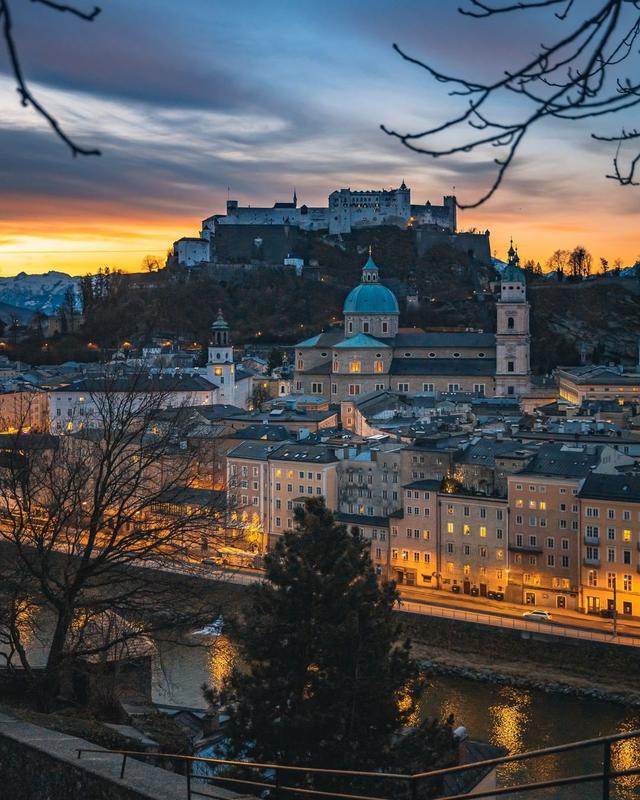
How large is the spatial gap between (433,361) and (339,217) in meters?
27.0

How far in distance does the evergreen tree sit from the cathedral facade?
24207 mm

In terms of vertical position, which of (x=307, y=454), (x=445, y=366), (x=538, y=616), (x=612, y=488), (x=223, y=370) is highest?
(x=445, y=366)

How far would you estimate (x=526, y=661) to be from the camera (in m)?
14.8

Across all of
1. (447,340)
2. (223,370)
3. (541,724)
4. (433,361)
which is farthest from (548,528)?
(223,370)

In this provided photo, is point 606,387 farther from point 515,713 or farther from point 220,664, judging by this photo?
point 220,664

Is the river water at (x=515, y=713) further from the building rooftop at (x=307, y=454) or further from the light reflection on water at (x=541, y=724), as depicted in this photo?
the building rooftop at (x=307, y=454)

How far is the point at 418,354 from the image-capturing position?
34.2 metres

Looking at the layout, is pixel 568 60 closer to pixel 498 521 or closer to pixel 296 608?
pixel 296 608

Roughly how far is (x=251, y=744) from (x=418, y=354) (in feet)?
89.8

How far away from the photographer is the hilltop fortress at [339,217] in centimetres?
5738

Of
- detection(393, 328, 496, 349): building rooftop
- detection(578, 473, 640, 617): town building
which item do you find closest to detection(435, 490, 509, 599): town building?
detection(578, 473, 640, 617): town building

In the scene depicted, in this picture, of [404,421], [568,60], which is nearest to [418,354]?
[404,421]

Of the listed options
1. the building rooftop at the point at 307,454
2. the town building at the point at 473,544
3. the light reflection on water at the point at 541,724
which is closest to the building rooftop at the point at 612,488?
the town building at the point at 473,544

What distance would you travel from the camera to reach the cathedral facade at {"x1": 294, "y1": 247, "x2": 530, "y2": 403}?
32.5 metres
